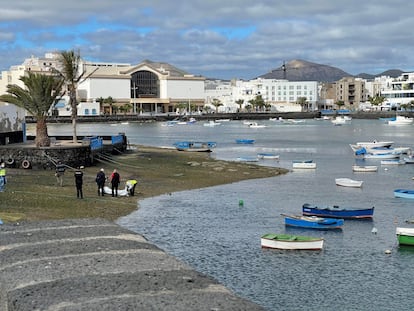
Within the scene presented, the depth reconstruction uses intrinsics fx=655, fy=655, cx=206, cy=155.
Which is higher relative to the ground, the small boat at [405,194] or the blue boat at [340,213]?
the blue boat at [340,213]

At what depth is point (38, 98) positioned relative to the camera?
54.5m

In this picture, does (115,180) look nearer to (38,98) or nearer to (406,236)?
(406,236)

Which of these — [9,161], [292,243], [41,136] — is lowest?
[292,243]

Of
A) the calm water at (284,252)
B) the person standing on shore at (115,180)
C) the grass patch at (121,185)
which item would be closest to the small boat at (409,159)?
the grass patch at (121,185)

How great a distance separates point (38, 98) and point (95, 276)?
37.6 m

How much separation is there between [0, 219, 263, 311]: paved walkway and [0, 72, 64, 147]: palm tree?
28802mm

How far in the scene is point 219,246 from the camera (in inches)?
1204

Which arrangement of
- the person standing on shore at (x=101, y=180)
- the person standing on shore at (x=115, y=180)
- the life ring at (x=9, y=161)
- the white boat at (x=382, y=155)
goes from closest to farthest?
1. the person standing on shore at (x=101, y=180)
2. the person standing on shore at (x=115, y=180)
3. the life ring at (x=9, y=161)
4. the white boat at (x=382, y=155)

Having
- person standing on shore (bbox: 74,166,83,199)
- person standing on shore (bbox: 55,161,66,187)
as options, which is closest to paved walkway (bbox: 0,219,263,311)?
person standing on shore (bbox: 74,166,83,199)

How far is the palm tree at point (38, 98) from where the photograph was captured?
54.1 meters

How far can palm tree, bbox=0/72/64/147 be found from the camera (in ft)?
177

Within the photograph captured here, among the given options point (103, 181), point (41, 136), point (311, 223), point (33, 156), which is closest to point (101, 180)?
point (103, 181)

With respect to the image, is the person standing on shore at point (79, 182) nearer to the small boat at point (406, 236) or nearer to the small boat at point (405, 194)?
the small boat at point (406, 236)

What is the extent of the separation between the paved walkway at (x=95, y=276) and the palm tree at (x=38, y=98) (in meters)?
28.8
